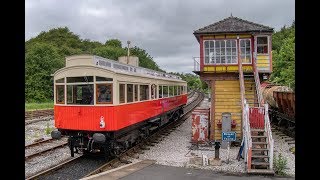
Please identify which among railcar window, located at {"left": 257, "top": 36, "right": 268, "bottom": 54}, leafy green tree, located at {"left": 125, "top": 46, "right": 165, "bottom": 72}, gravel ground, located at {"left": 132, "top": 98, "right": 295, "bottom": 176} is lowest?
gravel ground, located at {"left": 132, "top": 98, "right": 295, "bottom": 176}

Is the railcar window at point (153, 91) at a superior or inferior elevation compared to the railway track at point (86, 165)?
superior

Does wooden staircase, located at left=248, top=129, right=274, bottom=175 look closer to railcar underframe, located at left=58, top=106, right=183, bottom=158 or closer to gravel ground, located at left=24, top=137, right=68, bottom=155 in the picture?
railcar underframe, located at left=58, top=106, right=183, bottom=158

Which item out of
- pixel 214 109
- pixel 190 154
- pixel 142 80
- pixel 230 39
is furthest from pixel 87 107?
pixel 230 39

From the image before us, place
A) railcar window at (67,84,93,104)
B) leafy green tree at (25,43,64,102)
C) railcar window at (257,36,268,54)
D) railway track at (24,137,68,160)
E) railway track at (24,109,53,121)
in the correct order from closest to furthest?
railcar window at (67,84,93,104), railway track at (24,137,68,160), railcar window at (257,36,268,54), railway track at (24,109,53,121), leafy green tree at (25,43,64,102)

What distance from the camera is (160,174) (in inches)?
401

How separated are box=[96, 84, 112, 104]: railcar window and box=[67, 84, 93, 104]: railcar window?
0.27 metres

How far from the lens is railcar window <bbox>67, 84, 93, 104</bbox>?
1150 cm

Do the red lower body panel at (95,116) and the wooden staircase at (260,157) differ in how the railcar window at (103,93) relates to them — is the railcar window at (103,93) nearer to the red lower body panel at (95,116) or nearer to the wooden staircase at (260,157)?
the red lower body panel at (95,116)

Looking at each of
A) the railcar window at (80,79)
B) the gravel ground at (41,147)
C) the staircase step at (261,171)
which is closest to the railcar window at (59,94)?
the railcar window at (80,79)

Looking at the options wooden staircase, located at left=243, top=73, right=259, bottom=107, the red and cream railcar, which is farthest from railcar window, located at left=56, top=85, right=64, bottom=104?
wooden staircase, located at left=243, top=73, right=259, bottom=107

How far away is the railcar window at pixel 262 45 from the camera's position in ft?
54.4

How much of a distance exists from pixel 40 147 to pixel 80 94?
178 inches

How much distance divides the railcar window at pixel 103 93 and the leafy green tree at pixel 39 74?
31.1 metres
